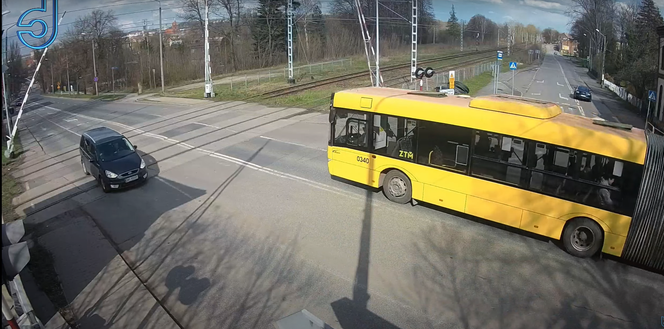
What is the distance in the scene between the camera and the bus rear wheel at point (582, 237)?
8672mm

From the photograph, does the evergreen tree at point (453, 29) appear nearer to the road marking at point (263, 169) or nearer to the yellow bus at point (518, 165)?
the road marking at point (263, 169)

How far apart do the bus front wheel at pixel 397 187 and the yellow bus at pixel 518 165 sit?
1.0 inches

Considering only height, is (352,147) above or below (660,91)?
below

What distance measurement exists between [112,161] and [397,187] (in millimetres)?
9224

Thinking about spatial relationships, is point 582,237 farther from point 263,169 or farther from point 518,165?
point 263,169

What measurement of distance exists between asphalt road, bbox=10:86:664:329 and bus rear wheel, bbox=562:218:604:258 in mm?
216

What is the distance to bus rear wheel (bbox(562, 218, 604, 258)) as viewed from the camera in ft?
28.5

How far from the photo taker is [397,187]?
11797 mm

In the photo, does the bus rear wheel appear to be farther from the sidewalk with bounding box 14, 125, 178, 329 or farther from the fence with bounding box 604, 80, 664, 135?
the fence with bounding box 604, 80, 664, 135

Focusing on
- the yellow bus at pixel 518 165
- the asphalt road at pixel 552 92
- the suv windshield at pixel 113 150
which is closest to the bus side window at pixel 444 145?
the yellow bus at pixel 518 165

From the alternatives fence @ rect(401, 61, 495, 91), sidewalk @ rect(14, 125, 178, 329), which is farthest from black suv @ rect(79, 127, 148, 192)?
fence @ rect(401, 61, 495, 91)

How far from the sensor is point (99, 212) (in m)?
12.9

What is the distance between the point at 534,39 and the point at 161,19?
130m

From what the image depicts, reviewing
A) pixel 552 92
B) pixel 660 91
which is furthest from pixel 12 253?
pixel 552 92
